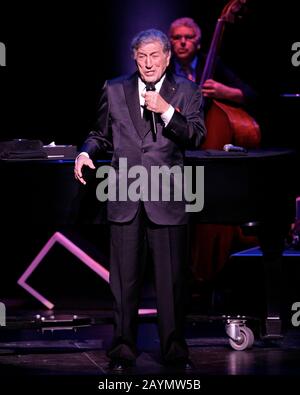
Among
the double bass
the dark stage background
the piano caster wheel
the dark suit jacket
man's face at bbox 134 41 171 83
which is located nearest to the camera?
man's face at bbox 134 41 171 83

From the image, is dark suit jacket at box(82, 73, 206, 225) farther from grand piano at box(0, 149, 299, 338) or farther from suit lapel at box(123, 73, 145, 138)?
grand piano at box(0, 149, 299, 338)

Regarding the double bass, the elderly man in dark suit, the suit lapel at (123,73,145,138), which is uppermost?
the double bass

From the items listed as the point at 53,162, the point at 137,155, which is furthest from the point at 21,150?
the point at 137,155

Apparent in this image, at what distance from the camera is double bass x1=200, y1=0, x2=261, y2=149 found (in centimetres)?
675

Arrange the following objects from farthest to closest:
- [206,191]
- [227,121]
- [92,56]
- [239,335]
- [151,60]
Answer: [92,56]
[227,121]
[239,335]
[206,191]
[151,60]

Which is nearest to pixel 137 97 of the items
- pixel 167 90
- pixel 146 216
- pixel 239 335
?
pixel 167 90

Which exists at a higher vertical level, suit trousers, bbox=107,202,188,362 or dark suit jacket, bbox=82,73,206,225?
dark suit jacket, bbox=82,73,206,225

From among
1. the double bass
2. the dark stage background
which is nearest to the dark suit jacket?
the double bass

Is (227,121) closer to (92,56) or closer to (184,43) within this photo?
(184,43)

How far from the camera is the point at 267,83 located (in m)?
7.26

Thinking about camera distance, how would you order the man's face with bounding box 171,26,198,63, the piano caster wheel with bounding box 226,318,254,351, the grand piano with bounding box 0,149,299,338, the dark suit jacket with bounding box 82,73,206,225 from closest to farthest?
the dark suit jacket with bounding box 82,73,206,225, the grand piano with bounding box 0,149,299,338, the piano caster wheel with bounding box 226,318,254,351, the man's face with bounding box 171,26,198,63

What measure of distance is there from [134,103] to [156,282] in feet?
2.76

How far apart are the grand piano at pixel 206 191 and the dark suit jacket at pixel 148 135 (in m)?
0.35

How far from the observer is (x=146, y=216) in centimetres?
520
